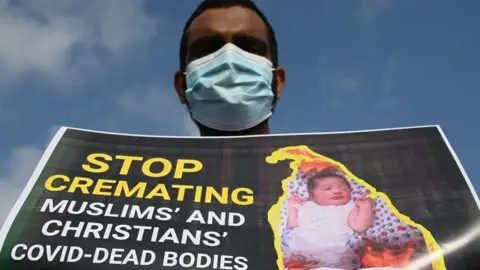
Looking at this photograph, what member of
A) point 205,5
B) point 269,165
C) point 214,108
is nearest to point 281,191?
point 269,165

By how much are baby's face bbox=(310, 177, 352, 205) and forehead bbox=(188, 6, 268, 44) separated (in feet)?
5.88

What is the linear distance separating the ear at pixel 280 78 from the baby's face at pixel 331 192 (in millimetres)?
1518

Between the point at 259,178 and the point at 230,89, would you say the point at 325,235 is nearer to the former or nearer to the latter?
the point at 259,178

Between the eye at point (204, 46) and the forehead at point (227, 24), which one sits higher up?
the forehead at point (227, 24)

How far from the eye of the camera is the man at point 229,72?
14.4ft

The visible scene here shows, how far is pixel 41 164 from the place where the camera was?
3439 millimetres

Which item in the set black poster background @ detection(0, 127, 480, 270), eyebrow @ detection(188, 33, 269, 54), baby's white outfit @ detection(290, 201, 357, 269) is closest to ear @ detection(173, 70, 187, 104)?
eyebrow @ detection(188, 33, 269, 54)

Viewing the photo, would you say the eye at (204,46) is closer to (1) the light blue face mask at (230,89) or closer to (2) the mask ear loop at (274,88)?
(1) the light blue face mask at (230,89)

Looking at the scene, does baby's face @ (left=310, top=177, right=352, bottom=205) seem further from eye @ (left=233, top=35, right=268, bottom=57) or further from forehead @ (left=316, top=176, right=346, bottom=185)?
eye @ (left=233, top=35, right=268, bottom=57)

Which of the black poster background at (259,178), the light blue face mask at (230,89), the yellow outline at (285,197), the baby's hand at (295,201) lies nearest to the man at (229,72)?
the light blue face mask at (230,89)

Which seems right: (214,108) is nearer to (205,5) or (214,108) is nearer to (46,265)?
(205,5)

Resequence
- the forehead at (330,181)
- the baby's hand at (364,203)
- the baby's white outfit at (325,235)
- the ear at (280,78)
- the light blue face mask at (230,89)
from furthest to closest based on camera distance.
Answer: the ear at (280,78) → the light blue face mask at (230,89) → the forehead at (330,181) → the baby's hand at (364,203) → the baby's white outfit at (325,235)

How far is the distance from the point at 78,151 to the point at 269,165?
1223mm

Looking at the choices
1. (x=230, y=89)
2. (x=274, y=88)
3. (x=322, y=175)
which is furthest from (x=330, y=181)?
(x=274, y=88)
